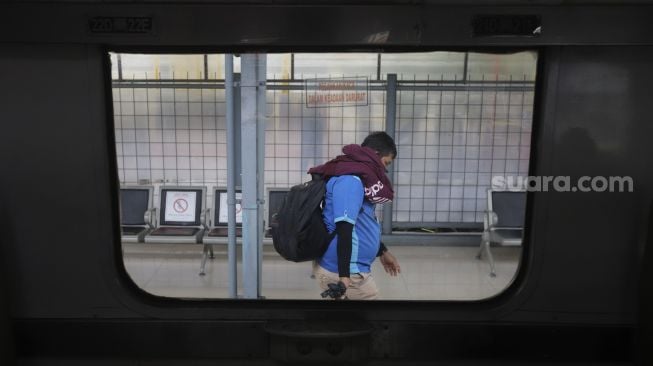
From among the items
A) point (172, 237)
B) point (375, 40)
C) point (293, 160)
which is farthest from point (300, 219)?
point (293, 160)

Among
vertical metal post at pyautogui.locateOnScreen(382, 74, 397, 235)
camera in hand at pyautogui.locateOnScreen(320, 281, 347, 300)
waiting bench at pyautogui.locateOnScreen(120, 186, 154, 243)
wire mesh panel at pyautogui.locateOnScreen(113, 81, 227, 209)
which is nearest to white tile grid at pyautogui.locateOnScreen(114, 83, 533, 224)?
wire mesh panel at pyautogui.locateOnScreen(113, 81, 227, 209)

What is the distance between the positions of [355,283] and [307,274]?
2.74 meters

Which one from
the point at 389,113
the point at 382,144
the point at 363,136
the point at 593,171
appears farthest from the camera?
the point at 363,136

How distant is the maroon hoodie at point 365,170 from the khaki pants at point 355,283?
38 centimetres

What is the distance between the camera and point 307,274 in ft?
17.0

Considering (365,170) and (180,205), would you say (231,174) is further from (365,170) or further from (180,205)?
(180,205)

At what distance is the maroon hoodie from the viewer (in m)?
2.42

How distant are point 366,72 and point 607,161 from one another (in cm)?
435

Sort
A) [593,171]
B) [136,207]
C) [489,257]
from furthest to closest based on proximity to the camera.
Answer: [136,207] → [489,257] → [593,171]

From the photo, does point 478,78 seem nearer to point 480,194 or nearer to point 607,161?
point 480,194

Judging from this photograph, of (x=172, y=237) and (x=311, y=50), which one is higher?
(x=311, y=50)

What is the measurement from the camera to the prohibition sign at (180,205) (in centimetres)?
543

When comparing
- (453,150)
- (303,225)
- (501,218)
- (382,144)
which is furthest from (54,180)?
(453,150)

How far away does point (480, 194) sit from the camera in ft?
20.6
